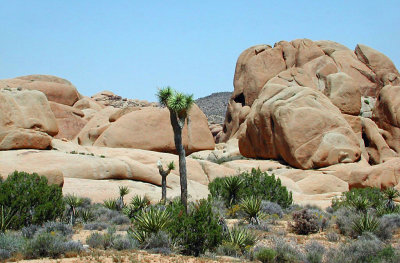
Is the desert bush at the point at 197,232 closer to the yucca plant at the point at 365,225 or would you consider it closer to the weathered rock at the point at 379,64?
the yucca plant at the point at 365,225

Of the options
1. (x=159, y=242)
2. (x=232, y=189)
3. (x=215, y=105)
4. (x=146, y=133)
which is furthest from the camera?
(x=215, y=105)

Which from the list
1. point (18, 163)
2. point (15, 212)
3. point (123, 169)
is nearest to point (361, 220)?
point (15, 212)

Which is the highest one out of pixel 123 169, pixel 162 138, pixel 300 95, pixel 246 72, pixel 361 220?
pixel 246 72

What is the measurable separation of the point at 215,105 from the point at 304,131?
79.9 m

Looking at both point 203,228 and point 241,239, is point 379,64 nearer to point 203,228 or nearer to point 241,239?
point 241,239

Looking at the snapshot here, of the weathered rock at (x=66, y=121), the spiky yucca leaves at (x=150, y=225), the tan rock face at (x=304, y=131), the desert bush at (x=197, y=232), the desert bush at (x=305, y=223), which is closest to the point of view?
the desert bush at (x=197, y=232)

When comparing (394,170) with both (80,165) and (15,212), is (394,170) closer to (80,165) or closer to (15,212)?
(80,165)

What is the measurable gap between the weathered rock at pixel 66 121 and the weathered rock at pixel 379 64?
113 feet

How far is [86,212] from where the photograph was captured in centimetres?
1697

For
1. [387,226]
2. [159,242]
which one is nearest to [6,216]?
[159,242]

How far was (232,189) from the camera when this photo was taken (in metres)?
21.0

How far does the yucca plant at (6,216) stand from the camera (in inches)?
525

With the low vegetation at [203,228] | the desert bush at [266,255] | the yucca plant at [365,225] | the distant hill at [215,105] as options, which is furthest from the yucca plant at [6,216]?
the distant hill at [215,105]

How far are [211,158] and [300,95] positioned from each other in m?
9.60
